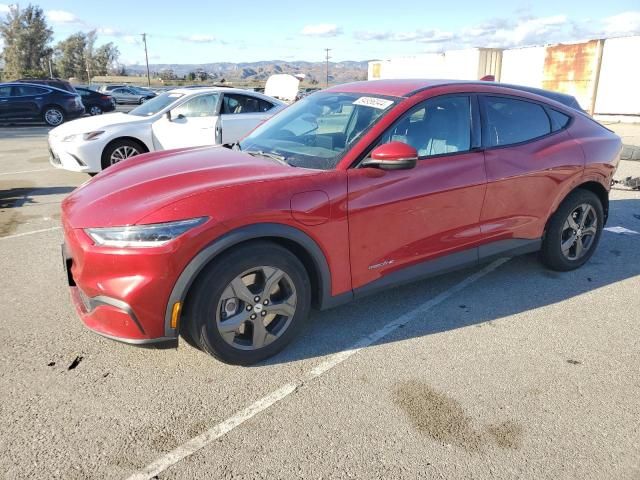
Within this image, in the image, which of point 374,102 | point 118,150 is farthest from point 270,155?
point 118,150

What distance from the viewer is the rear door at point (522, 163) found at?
3.74 meters

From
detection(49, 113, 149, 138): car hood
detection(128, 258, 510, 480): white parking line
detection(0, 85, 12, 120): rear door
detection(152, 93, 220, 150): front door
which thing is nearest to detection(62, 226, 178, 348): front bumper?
detection(128, 258, 510, 480): white parking line

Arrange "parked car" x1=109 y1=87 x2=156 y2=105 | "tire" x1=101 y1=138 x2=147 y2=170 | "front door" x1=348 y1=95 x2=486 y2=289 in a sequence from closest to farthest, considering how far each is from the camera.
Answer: "front door" x1=348 y1=95 x2=486 y2=289 → "tire" x1=101 y1=138 x2=147 y2=170 → "parked car" x1=109 y1=87 x2=156 y2=105

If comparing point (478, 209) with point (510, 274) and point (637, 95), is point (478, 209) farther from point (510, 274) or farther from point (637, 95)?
point (637, 95)

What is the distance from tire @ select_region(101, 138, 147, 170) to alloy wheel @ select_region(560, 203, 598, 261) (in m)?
6.11

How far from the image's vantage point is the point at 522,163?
12.6ft

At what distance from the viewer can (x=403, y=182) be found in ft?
10.6

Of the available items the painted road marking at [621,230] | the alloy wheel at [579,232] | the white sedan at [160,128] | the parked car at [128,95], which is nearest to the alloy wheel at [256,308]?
the alloy wheel at [579,232]

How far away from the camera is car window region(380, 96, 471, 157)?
3350 millimetres

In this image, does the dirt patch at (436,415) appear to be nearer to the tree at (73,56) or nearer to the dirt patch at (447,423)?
the dirt patch at (447,423)

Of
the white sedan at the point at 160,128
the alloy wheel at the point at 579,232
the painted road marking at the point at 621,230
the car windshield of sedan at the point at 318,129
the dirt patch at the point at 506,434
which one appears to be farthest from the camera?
the white sedan at the point at 160,128

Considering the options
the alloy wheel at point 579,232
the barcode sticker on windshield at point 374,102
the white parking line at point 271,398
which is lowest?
the white parking line at point 271,398

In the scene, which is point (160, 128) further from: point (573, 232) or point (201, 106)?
point (573, 232)

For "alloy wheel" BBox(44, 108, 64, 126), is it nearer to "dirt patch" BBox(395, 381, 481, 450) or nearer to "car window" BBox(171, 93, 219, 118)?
"car window" BBox(171, 93, 219, 118)
